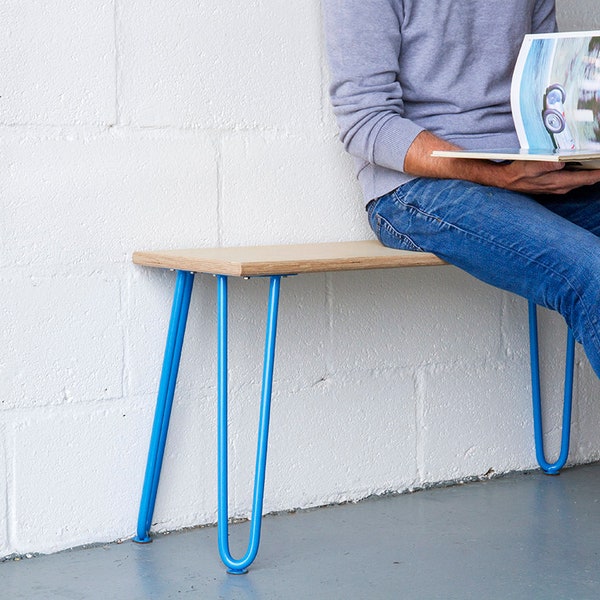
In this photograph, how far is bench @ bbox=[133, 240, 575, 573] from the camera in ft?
5.41

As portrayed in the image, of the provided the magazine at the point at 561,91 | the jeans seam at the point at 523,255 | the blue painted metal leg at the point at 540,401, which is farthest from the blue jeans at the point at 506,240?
the blue painted metal leg at the point at 540,401

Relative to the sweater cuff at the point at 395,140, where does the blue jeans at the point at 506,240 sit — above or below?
below

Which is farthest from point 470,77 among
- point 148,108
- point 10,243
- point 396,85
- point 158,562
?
point 158,562

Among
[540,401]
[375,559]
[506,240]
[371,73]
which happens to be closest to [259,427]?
[375,559]

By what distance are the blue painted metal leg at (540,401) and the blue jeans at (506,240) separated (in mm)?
504

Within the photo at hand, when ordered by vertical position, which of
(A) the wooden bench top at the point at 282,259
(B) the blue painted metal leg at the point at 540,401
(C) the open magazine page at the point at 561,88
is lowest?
(B) the blue painted metal leg at the point at 540,401

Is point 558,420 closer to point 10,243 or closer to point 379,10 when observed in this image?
point 379,10

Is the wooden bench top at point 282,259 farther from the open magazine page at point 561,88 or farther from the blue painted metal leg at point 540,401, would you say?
the blue painted metal leg at point 540,401

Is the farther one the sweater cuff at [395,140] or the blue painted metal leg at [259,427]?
the sweater cuff at [395,140]

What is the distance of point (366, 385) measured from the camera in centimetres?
220

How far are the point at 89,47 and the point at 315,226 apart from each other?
575 millimetres

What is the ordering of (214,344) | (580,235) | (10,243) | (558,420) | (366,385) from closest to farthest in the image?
(580,235) < (10,243) < (214,344) < (366,385) < (558,420)

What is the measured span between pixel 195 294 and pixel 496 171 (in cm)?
62

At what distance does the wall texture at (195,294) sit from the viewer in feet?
5.98
